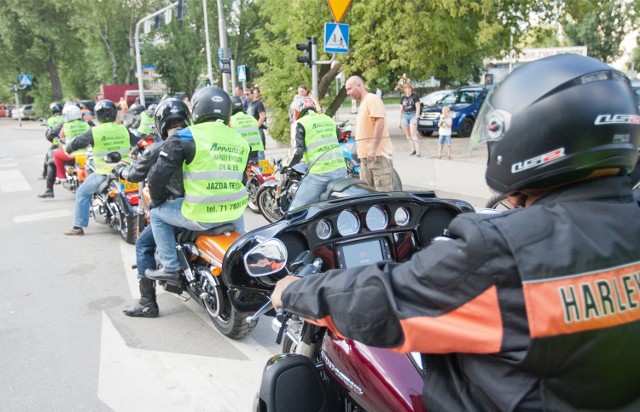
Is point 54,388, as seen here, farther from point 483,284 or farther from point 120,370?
point 483,284

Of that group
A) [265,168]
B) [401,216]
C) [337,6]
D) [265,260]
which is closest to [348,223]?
[401,216]

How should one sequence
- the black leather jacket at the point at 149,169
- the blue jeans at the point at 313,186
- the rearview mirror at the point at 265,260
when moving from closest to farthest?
the rearview mirror at the point at 265,260
the blue jeans at the point at 313,186
the black leather jacket at the point at 149,169

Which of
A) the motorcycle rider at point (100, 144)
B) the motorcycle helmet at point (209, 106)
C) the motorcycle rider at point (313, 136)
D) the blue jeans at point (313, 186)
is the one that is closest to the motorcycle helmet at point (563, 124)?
the blue jeans at point (313, 186)

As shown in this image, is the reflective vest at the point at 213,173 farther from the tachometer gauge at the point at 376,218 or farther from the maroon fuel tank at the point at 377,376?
the maroon fuel tank at the point at 377,376

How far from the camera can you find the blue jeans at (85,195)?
7246mm

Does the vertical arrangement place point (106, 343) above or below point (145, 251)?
below

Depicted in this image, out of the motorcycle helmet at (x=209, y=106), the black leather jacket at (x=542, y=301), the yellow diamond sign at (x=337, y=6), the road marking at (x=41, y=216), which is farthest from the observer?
the yellow diamond sign at (x=337, y=6)

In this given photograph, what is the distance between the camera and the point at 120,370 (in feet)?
12.3

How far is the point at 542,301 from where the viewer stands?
1.16m

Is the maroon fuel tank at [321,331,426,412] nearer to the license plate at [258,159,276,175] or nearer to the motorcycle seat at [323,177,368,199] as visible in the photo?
the motorcycle seat at [323,177,368,199]

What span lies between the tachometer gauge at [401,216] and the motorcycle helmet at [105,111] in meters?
5.78

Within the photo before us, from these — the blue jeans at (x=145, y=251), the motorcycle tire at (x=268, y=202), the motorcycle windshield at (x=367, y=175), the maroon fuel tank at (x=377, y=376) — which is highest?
the motorcycle windshield at (x=367, y=175)

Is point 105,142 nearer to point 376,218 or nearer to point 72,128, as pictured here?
point 72,128

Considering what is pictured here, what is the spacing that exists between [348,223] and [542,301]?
5.20 ft
